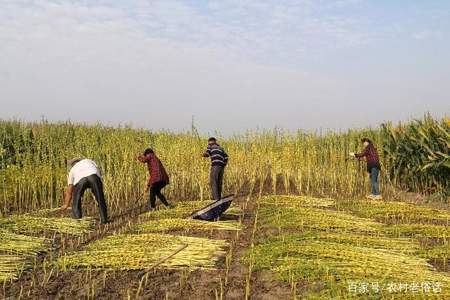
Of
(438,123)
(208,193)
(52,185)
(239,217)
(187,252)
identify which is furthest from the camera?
(438,123)

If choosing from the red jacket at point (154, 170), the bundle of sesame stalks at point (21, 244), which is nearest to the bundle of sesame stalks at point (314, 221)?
the red jacket at point (154, 170)

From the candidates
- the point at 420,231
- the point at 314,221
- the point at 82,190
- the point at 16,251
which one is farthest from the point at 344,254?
the point at 82,190

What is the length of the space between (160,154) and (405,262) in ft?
27.7

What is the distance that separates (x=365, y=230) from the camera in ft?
23.9

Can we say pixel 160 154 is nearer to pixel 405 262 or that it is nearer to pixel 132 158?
pixel 132 158

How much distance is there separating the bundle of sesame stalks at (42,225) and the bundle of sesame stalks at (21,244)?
59 cm

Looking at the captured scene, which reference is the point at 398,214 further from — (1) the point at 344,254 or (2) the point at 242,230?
(1) the point at 344,254

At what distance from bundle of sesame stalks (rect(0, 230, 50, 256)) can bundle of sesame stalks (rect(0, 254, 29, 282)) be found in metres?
0.17

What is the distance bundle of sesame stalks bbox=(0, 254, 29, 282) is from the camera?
5.16 metres

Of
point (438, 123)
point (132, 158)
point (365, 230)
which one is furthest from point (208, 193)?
point (438, 123)

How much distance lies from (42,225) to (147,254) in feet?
9.53

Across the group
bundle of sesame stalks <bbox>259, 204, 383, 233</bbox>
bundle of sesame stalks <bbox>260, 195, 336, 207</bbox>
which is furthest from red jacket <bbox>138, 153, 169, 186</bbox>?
bundle of sesame stalks <bbox>259, 204, 383, 233</bbox>

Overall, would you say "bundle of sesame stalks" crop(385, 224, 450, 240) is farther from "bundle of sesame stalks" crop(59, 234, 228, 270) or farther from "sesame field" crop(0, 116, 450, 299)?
"bundle of sesame stalks" crop(59, 234, 228, 270)

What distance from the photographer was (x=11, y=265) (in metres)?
5.57
